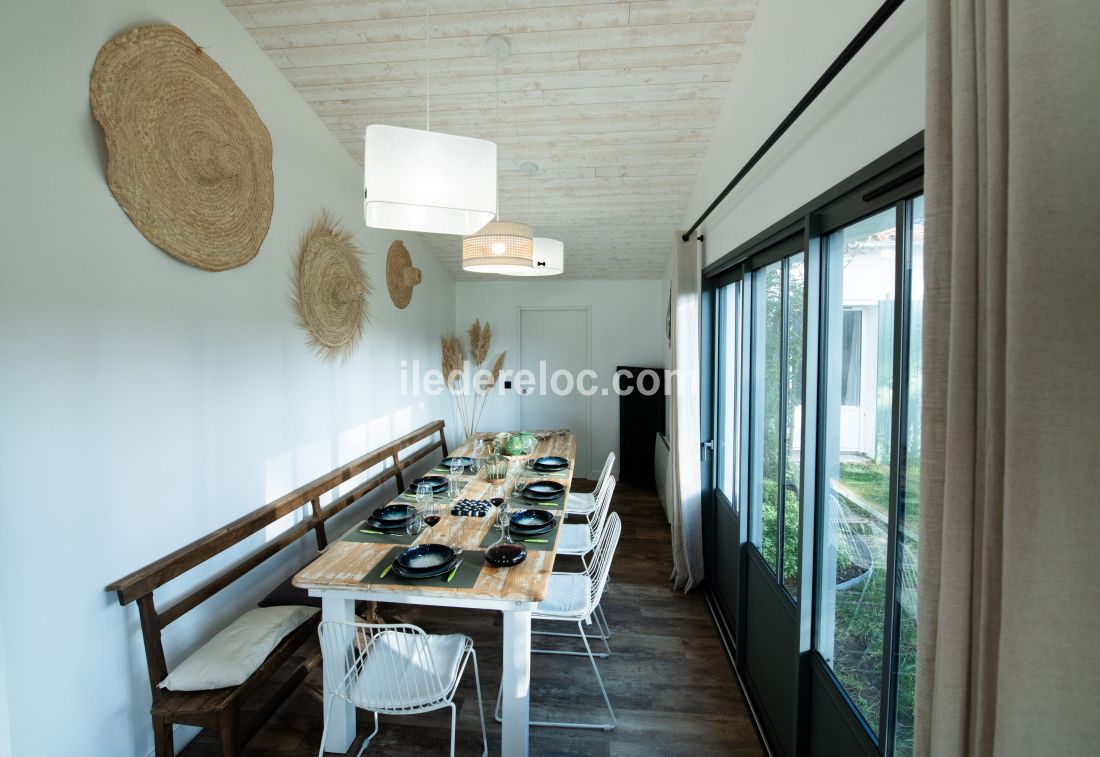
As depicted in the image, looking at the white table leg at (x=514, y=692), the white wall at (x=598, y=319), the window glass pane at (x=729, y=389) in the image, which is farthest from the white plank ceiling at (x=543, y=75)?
the white table leg at (x=514, y=692)

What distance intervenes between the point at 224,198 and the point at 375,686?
210 cm

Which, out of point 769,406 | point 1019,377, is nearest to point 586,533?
point 769,406

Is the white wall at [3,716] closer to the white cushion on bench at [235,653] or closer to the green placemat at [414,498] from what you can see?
the white cushion on bench at [235,653]

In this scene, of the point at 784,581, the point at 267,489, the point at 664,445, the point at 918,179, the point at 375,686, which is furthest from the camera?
the point at 664,445

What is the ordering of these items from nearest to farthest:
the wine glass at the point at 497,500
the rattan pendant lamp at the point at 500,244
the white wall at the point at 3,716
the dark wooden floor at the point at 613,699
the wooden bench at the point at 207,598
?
1. the white wall at the point at 3,716
2. the wooden bench at the point at 207,598
3. the dark wooden floor at the point at 613,699
4. the wine glass at the point at 497,500
5. the rattan pendant lamp at the point at 500,244

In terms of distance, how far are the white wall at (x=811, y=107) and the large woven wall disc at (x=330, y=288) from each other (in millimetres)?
2296

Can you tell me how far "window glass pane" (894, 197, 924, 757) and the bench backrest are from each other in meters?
2.33

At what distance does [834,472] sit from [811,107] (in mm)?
1116

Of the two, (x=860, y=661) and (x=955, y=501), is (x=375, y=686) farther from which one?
(x=955, y=501)

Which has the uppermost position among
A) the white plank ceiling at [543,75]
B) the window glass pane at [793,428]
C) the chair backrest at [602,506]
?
the white plank ceiling at [543,75]

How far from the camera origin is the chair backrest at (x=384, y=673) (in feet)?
5.19

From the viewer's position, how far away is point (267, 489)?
254 centimetres

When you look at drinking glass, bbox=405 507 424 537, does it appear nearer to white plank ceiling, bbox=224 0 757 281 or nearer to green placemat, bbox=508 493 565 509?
green placemat, bbox=508 493 565 509

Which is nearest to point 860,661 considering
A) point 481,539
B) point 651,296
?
point 481,539
